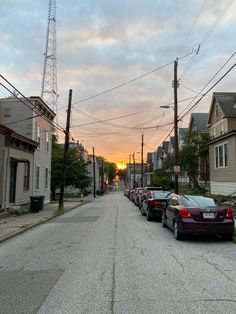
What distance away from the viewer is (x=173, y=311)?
5.59 metres

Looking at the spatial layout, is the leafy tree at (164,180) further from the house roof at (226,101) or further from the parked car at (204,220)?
the parked car at (204,220)

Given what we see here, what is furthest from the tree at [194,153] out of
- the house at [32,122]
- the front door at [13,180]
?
the front door at [13,180]

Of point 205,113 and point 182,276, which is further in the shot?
point 205,113

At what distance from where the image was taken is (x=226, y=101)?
4019 centimetres

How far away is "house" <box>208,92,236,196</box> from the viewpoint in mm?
27641

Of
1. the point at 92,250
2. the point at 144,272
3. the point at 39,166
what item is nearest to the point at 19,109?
the point at 39,166

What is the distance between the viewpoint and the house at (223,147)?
27641mm

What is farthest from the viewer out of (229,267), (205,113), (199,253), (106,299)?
(205,113)

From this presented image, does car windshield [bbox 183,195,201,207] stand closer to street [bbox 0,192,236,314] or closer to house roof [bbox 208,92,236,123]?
street [bbox 0,192,236,314]

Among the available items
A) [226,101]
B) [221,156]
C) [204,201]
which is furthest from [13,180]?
[226,101]

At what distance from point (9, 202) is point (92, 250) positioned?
44.6ft

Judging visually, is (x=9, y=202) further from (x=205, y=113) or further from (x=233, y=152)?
(x=205, y=113)

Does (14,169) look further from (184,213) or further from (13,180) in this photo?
(184,213)

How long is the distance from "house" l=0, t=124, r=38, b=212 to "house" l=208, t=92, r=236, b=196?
44.2 ft
